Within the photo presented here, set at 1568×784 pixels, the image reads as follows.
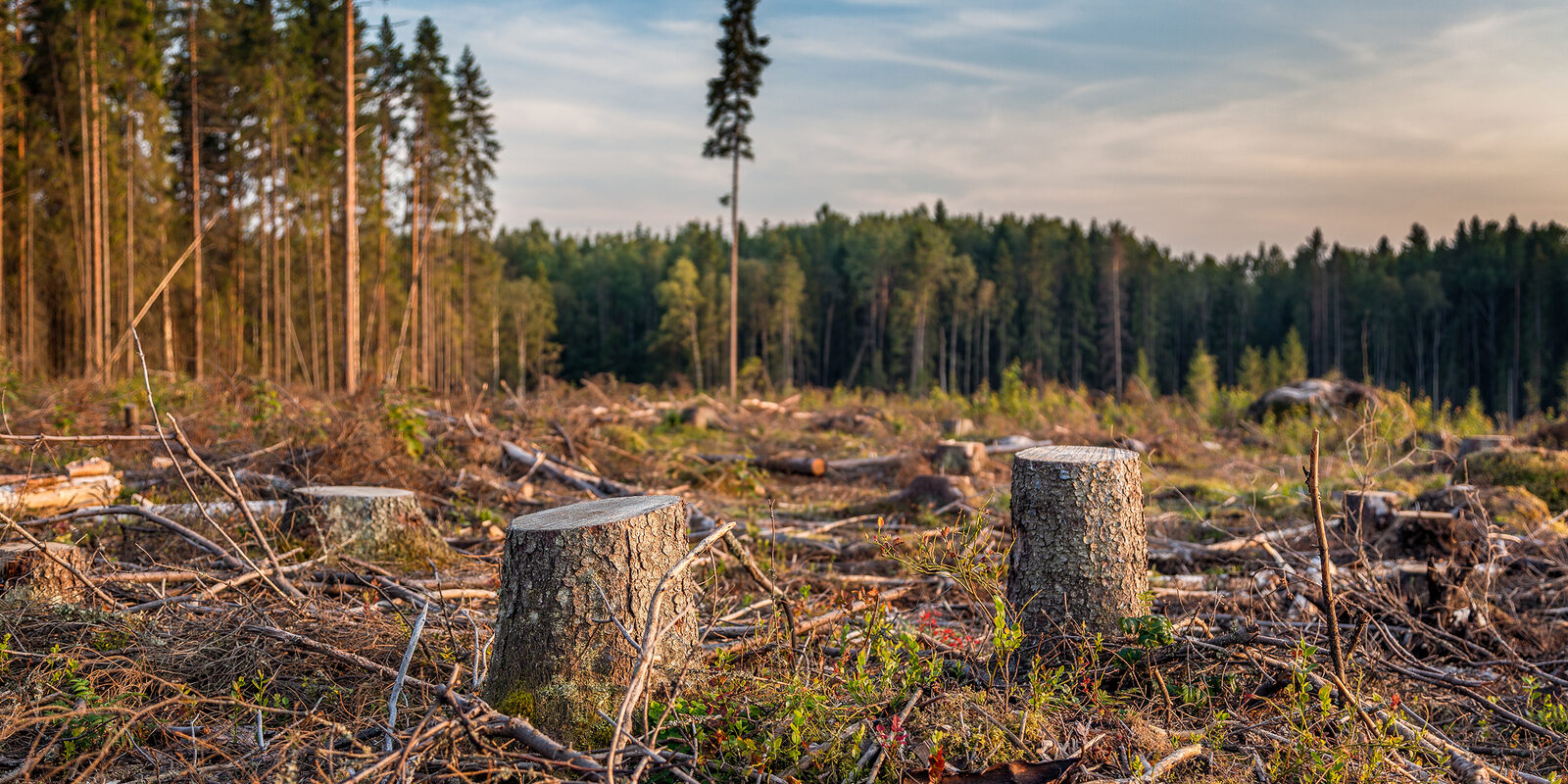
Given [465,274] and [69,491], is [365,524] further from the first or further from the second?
[465,274]

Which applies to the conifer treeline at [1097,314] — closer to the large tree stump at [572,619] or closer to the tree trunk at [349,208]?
the tree trunk at [349,208]

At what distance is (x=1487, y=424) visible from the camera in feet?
51.6

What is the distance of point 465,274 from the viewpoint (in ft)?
135

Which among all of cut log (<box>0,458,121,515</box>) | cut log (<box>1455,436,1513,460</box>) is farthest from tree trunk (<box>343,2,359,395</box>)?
cut log (<box>1455,436,1513,460</box>)

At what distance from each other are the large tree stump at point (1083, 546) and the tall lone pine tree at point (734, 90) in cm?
2177

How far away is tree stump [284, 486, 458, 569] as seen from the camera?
5.25 m

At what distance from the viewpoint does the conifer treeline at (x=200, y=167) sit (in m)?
20.5

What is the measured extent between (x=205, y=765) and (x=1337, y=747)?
3.34 metres

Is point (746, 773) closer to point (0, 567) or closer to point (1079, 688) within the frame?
point (1079, 688)

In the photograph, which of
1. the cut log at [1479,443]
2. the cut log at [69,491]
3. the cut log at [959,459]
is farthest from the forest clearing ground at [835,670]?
the cut log at [1479,443]

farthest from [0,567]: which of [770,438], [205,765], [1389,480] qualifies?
[1389,480]

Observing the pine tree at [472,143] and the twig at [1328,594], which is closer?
the twig at [1328,594]

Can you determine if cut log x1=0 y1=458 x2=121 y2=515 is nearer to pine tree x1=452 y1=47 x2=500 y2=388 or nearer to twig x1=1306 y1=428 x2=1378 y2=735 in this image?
twig x1=1306 y1=428 x2=1378 y2=735

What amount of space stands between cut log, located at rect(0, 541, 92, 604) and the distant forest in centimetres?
111
